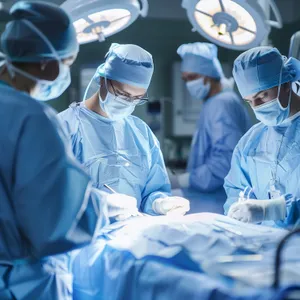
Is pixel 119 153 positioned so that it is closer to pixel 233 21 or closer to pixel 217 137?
pixel 233 21

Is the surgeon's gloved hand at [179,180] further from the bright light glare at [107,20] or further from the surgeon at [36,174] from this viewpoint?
the surgeon at [36,174]

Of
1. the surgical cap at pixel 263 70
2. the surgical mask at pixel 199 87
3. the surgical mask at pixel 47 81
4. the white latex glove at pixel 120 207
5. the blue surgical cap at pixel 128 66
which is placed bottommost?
the surgical mask at pixel 199 87

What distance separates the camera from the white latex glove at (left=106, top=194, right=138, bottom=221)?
5.59 ft

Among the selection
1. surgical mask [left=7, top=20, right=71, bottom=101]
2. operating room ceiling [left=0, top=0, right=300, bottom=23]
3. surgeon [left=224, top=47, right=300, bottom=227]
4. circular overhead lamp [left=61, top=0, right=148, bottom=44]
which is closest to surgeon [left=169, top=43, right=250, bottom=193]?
operating room ceiling [left=0, top=0, right=300, bottom=23]

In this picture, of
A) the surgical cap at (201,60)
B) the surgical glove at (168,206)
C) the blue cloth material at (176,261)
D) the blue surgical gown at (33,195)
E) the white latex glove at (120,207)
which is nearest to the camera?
the blue cloth material at (176,261)

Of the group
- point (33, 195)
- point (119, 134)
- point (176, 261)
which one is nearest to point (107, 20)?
point (119, 134)

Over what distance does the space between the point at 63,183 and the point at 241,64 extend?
3.36 ft

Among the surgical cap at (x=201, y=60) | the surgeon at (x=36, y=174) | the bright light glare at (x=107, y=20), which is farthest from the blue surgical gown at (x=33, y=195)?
the surgical cap at (x=201, y=60)

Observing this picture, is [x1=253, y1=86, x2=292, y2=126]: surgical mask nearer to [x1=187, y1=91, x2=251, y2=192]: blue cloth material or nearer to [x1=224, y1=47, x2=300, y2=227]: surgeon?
[x1=224, y1=47, x2=300, y2=227]: surgeon

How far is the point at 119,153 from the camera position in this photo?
6.60ft

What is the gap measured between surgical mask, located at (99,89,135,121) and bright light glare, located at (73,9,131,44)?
0.35m

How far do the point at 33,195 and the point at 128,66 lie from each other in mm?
830

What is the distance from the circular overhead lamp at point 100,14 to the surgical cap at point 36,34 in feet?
1.55

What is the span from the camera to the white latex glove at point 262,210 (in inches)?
69.9
